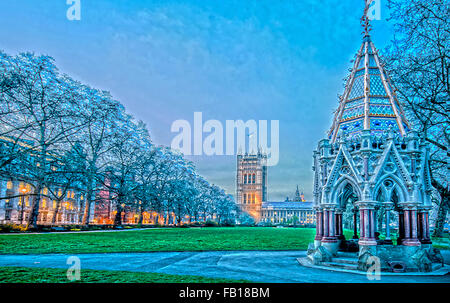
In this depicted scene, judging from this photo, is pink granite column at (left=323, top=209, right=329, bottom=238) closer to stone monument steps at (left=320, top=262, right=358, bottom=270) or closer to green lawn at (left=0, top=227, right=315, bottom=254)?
stone monument steps at (left=320, top=262, right=358, bottom=270)

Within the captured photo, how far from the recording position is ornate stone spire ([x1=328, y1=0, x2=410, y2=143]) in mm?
12477

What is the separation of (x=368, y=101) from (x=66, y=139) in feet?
80.1

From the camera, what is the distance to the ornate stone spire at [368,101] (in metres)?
12.5

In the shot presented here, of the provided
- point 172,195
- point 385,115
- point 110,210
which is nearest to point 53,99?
point 385,115

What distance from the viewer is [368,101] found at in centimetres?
1266

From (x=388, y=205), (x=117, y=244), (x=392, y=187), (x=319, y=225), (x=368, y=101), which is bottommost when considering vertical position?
(x=117, y=244)

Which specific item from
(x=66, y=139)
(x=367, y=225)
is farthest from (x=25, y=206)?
(x=367, y=225)

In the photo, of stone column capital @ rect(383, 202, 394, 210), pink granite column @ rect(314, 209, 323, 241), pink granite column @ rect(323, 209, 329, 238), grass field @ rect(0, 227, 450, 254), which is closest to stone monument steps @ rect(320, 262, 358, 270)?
pink granite column @ rect(323, 209, 329, 238)

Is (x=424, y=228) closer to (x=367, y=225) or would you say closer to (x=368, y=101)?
(x=367, y=225)

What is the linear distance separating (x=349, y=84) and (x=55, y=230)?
27846mm

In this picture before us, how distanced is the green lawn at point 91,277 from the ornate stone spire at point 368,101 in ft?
26.6
